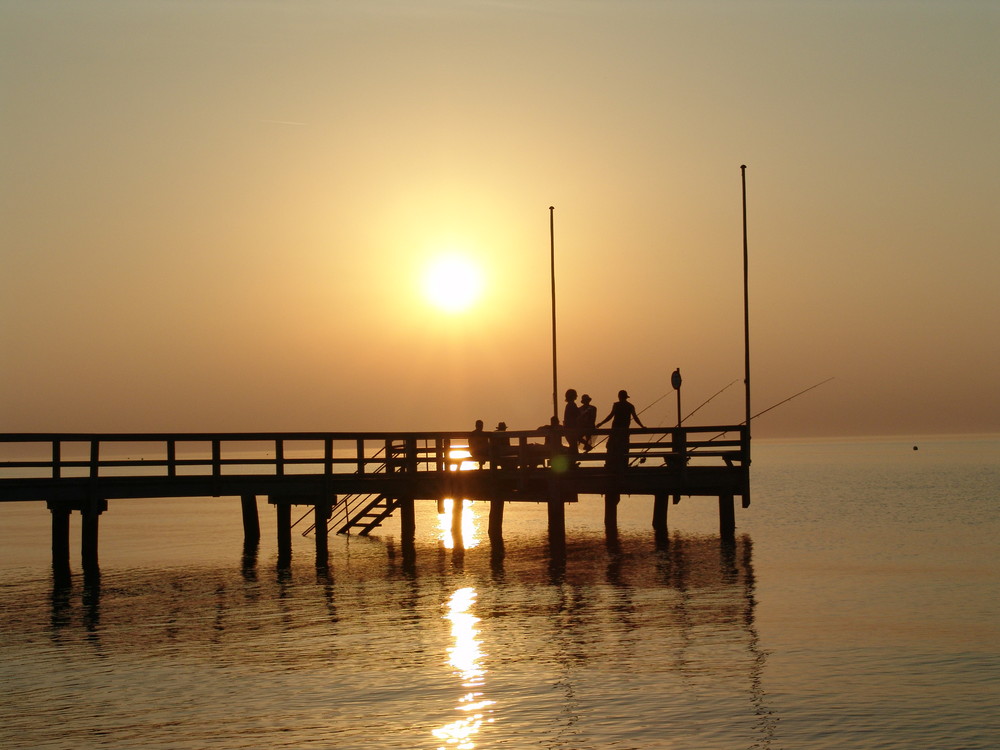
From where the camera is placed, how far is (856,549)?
36312 millimetres

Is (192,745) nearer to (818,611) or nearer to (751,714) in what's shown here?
(751,714)

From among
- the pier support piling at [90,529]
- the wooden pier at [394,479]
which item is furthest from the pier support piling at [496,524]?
the pier support piling at [90,529]

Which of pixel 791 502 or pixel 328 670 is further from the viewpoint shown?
pixel 791 502

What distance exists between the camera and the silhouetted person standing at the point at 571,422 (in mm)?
31688

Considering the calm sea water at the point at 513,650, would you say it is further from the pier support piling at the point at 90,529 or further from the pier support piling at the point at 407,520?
the pier support piling at the point at 407,520

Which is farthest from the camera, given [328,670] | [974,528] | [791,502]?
[791,502]

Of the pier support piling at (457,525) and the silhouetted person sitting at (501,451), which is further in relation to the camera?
the pier support piling at (457,525)

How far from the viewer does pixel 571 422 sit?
3262cm

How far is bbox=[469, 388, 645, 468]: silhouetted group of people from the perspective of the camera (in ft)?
104

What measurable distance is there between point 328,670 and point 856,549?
23.3 m

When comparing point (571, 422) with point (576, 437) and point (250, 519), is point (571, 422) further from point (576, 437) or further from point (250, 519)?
point (250, 519)

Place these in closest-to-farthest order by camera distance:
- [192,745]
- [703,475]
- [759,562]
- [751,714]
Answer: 1. [192,745]
2. [751,714]
3. [759,562]
4. [703,475]

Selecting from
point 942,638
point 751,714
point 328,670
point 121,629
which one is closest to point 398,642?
point 328,670

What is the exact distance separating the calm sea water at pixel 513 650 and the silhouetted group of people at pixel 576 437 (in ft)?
8.95
